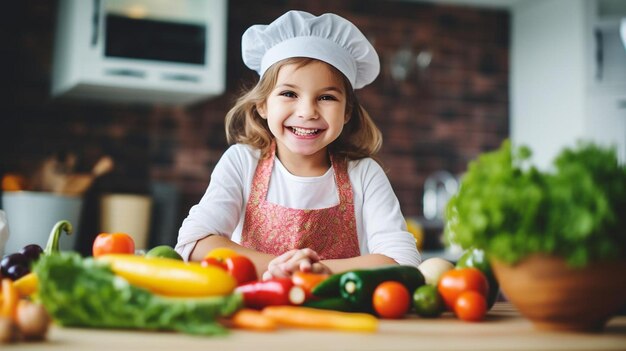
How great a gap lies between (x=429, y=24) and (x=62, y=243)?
253 centimetres

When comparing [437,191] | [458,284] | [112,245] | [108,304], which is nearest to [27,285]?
[112,245]

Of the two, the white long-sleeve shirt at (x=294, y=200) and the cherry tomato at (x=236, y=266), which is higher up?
the white long-sleeve shirt at (x=294, y=200)

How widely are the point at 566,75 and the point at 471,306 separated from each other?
3186 mm

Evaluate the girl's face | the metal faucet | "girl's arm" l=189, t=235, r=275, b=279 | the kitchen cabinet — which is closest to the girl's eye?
the girl's face

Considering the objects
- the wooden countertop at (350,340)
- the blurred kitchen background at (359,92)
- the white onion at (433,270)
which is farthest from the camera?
the blurred kitchen background at (359,92)

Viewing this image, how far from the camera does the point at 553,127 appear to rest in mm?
3887

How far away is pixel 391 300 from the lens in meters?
0.95

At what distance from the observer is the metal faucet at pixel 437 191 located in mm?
4027

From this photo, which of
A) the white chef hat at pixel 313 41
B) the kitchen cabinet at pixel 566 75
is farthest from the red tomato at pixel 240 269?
the kitchen cabinet at pixel 566 75

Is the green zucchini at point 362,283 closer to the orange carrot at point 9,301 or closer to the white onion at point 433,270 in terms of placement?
the white onion at point 433,270

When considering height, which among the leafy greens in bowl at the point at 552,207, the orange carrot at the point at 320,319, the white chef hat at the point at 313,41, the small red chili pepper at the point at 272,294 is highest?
the white chef hat at the point at 313,41

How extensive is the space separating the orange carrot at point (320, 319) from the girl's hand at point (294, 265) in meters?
0.24

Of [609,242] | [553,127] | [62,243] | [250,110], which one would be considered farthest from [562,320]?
[553,127]

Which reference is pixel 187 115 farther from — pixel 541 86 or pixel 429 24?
pixel 541 86
